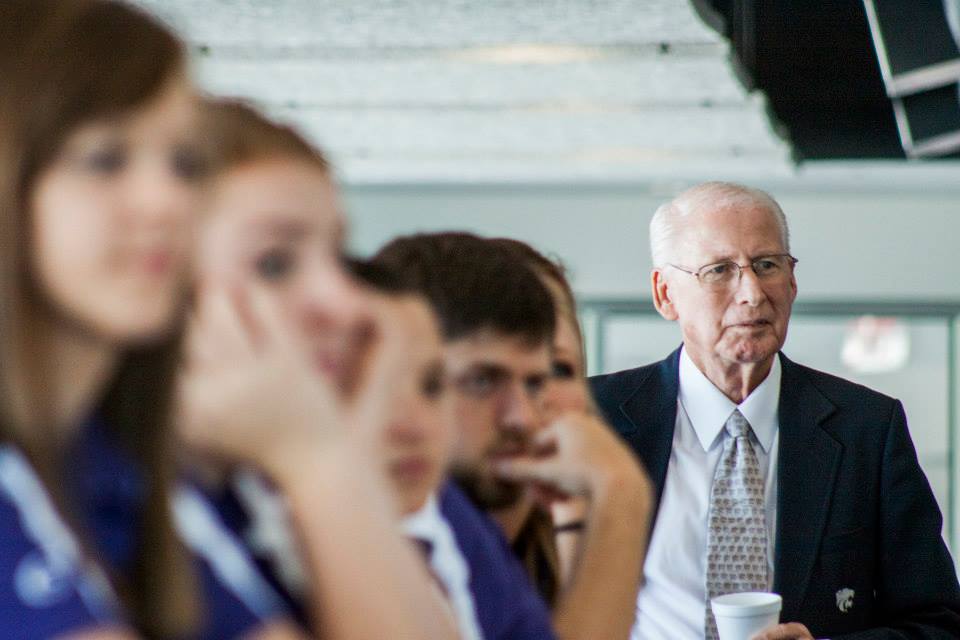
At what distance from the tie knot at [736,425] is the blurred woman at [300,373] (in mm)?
1598

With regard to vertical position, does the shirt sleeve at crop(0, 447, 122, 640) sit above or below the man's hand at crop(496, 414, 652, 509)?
above

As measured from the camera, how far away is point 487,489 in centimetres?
97

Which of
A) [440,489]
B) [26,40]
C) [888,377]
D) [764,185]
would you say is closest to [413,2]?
[440,489]

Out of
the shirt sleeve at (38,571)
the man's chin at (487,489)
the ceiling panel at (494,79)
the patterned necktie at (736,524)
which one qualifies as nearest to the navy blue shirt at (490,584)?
the man's chin at (487,489)

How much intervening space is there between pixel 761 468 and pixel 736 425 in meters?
0.08

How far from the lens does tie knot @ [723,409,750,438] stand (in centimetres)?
217

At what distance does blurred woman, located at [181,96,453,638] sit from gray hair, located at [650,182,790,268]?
5.43 ft

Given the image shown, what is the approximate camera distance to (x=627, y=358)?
8.20 metres

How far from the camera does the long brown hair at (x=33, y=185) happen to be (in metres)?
0.51

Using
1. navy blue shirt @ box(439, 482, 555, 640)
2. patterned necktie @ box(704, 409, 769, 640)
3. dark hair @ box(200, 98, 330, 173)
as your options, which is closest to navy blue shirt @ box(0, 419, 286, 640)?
dark hair @ box(200, 98, 330, 173)

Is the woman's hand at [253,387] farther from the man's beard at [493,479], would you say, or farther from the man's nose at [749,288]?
the man's nose at [749,288]

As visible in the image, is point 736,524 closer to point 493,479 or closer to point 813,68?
point 493,479

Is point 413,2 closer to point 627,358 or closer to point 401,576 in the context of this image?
point 401,576

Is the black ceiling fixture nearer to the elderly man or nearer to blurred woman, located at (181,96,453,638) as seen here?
the elderly man
